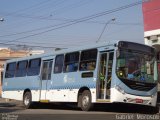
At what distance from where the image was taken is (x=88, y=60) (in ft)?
65.1

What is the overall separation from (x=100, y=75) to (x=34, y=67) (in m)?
7.19

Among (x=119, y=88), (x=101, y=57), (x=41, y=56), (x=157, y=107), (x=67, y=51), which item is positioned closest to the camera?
(x=119, y=88)

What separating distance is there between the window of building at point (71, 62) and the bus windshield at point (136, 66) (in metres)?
3.19

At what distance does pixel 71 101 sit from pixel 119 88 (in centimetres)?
379

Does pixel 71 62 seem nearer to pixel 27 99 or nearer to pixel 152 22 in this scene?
pixel 27 99

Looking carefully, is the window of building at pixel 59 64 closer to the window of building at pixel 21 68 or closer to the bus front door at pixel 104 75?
the bus front door at pixel 104 75

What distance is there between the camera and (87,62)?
19.9 metres

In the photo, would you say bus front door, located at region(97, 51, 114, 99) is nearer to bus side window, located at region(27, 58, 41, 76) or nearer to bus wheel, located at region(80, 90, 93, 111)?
bus wheel, located at region(80, 90, 93, 111)

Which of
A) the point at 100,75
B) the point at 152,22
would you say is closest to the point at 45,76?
the point at 100,75

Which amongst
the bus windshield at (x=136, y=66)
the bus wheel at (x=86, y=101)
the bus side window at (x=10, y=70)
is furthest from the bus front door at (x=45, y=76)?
the bus windshield at (x=136, y=66)

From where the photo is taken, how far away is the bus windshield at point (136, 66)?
1798 cm

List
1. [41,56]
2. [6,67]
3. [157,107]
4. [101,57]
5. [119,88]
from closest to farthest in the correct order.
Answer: [119,88], [101,57], [157,107], [41,56], [6,67]

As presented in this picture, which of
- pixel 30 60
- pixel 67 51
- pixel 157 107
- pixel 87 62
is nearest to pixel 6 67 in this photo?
pixel 30 60

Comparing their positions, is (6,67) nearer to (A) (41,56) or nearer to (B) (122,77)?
(A) (41,56)
